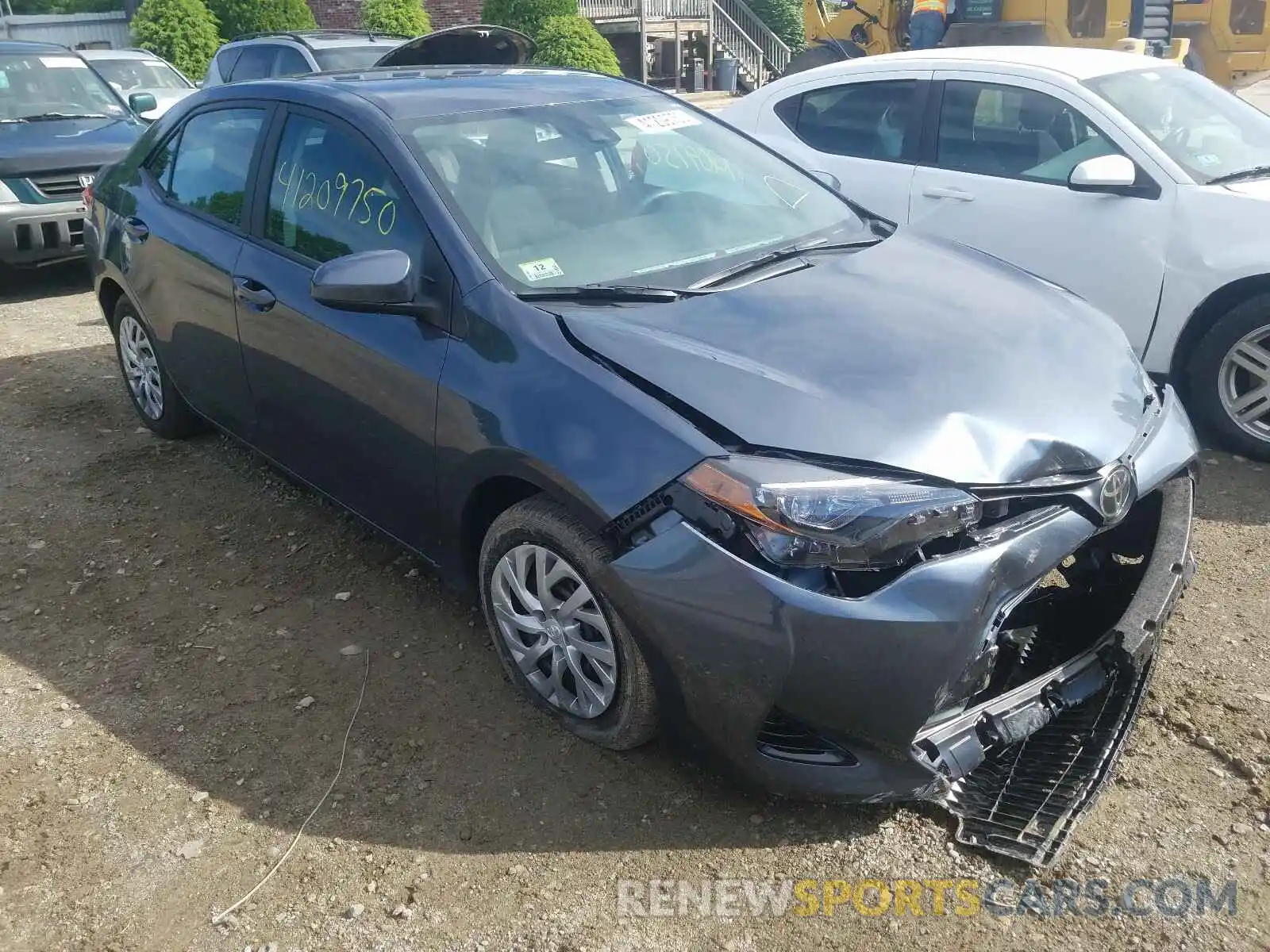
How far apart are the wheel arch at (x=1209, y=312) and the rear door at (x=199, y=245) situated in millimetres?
3945

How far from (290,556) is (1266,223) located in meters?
4.24

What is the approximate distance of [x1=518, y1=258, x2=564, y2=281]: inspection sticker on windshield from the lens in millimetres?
3172

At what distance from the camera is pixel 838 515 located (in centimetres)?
245

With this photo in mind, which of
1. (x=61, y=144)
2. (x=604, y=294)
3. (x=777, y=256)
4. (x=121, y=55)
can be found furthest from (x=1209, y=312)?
(x=121, y=55)

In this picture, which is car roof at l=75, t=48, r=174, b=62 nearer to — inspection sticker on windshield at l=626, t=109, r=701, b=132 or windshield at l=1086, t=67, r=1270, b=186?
inspection sticker on windshield at l=626, t=109, r=701, b=132

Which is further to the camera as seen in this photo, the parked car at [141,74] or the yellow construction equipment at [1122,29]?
the yellow construction equipment at [1122,29]

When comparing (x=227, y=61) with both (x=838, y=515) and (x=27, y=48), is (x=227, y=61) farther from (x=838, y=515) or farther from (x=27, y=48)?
(x=838, y=515)

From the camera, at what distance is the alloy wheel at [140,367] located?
16.8 ft

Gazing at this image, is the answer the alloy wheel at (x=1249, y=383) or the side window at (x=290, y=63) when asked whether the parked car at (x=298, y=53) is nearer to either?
the side window at (x=290, y=63)

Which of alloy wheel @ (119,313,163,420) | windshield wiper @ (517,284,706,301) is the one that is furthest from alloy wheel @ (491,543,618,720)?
alloy wheel @ (119,313,163,420)

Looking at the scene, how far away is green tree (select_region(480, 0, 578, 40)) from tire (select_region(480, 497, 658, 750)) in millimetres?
18656

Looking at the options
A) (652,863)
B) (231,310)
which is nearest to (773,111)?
(231,310)

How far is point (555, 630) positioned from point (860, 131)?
405 cm

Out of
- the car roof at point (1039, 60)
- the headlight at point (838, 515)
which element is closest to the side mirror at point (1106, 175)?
the car roof at point (1039, 60)
